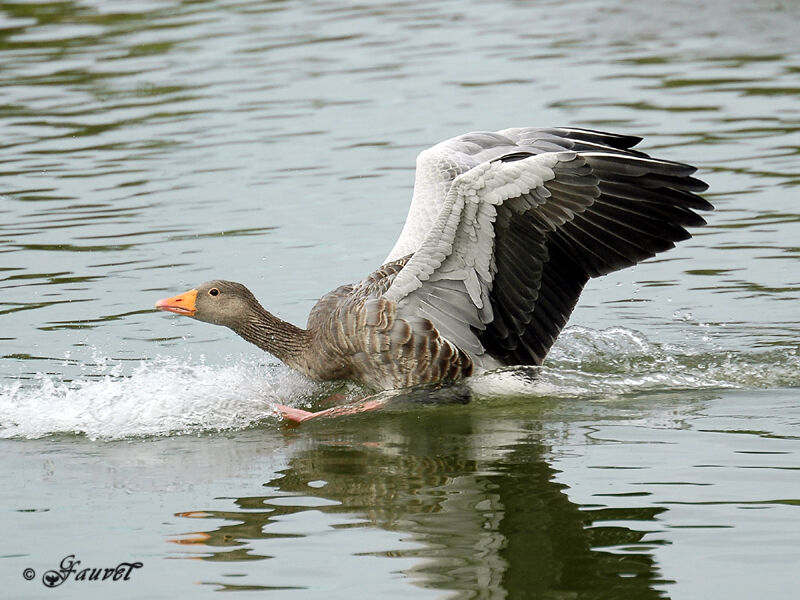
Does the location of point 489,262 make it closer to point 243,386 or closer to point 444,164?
point 444,164

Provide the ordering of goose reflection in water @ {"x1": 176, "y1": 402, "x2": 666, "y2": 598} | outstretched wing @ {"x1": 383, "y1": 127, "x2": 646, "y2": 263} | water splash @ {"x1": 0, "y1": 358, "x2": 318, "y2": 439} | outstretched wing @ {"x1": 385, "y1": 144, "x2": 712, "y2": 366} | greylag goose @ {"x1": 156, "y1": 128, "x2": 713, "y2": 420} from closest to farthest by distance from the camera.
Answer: goose reflection in water @ {"x1": 176, "y1": 402, "x2": 666, "y2": 598} < outstretched wing @ {"x1": 385, "y1": 144, "x2": 712, "y2": 366} < greylag goose @ {"x1": 156, "y1": 128, "x2": 713, "y2": 420} < water splash @ {"x1": 0, "y1": 358, "x2": 318, "y2": 439} < outstretched wing @ {"x1": 383, "y1": 127, "x2": 646, "y2": 263}

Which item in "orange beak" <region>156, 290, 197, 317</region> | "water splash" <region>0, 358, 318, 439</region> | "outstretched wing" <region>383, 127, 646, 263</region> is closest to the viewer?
"water splash" <region>0, 358, 318, 439</region>

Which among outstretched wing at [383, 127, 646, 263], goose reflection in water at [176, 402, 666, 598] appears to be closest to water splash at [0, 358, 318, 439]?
goose reflection in water at [176, 402, 666, 598]

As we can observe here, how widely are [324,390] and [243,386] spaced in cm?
64

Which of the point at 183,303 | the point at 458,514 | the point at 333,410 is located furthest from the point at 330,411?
the point at 458,514

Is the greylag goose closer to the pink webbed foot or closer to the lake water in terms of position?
the pink webbed foot

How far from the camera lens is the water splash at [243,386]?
9.23m

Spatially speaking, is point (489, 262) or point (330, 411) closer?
point (489, 262)

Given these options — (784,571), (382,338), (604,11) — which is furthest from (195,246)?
(604,11)

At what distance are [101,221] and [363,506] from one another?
7.49m

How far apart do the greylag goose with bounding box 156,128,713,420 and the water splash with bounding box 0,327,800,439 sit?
27 centimetres

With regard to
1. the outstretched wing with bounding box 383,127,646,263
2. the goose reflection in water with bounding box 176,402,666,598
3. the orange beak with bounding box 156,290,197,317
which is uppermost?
the outstretched wing with bounding box 383,127,646,263

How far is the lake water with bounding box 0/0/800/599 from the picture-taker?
6.81 m

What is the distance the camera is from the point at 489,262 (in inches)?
355
